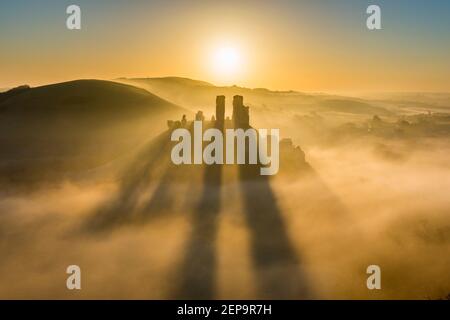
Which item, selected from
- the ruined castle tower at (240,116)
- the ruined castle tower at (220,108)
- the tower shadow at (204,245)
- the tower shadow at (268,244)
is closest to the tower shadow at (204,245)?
the tower shadow at (204,245)

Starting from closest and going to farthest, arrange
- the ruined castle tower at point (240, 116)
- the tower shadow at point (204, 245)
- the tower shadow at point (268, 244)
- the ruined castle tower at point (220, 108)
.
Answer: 1. the tower shadow at point (204, 245)
2. the tower shadow at point (268, 244)
3. the ruined castle tower at point (220, 108)
4. the ruined castle tower at point (240, 116)

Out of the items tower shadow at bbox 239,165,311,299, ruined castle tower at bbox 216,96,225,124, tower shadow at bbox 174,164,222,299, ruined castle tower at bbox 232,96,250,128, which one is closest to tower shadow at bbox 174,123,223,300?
tower shadow at bbox 174,164,222,299

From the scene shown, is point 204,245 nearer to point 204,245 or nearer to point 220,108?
point 204,245

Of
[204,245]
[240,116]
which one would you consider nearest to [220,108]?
[240,116]

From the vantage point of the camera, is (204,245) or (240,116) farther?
(240,116)

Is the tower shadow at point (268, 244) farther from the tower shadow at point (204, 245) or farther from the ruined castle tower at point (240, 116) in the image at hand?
the ruined castle tower at point (240, 116)

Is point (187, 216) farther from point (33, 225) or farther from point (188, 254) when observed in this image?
point (33, 225)
